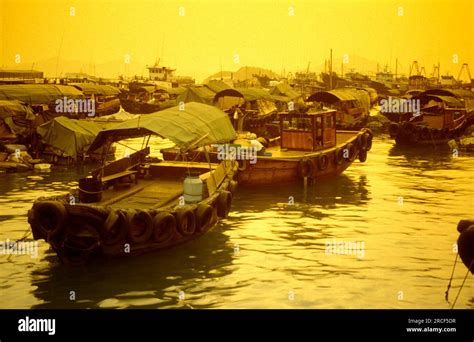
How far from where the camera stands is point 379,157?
27719 millimetres

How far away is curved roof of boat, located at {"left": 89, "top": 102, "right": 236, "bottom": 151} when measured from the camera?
40.8ft

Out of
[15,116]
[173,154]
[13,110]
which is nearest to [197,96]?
[15,116]

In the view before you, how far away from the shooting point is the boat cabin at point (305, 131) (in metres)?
20.4

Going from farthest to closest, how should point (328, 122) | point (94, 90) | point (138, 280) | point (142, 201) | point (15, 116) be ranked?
point (94, 90)
point (15, 116)
point (328, 122)
point (142, 201)
point (138, 280)

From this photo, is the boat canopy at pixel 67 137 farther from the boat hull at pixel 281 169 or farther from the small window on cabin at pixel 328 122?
the small window on cabin at pixel 328 122

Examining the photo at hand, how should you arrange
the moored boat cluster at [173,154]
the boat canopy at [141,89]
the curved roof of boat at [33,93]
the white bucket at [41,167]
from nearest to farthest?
the moored boat cluster at [173,154], the white bucket at [41,167], the curved roof of boat at [33,93], the boat canopy at [141,89]

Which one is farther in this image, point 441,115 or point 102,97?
point 102,97

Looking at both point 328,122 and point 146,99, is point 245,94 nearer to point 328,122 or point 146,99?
point 328,122

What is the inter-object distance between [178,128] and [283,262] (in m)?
3.75

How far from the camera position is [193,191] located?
40.3ft

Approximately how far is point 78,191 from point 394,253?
6.93m

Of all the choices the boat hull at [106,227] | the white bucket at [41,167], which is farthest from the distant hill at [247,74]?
the boat hull at [106,227]

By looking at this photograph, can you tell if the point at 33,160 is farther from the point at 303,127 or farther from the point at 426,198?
the point at 426,198
